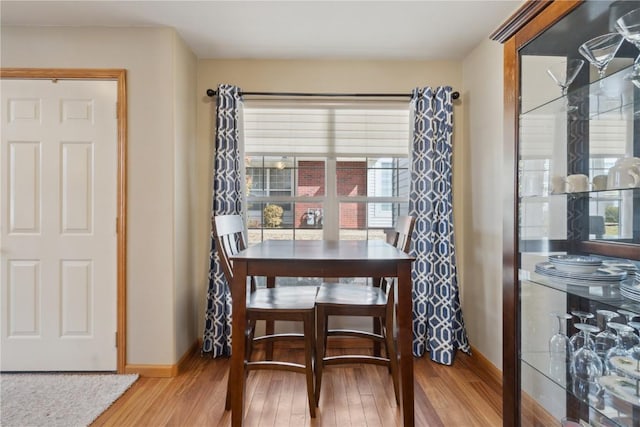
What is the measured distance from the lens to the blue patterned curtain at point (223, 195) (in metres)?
2.77

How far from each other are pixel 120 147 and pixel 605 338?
285cm

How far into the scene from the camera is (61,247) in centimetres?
249

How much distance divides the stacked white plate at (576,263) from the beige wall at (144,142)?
2.25m

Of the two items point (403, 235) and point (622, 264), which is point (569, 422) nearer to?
point (622, 264)

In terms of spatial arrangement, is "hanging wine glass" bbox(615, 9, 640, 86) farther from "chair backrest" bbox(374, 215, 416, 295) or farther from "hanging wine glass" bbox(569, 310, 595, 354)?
"chair backrest" bbox(374, 215, 416, 295)

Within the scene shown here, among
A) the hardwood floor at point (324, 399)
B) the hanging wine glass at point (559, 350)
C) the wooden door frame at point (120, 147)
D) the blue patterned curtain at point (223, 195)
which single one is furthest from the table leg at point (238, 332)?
the hanging wine glass at point (559, 350)

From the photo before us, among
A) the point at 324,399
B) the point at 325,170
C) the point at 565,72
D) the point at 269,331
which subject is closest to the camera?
the point at 565,72

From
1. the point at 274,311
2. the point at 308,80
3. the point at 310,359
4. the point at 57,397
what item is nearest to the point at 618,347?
the point at 310,359

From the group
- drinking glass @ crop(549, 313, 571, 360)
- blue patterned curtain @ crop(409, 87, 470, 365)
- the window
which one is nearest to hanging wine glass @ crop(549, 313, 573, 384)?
drinking glass @ crop(549, 313, 571, 360)

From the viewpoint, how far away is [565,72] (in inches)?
53.7

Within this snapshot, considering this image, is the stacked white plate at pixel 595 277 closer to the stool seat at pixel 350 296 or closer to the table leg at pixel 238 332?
the stool seat at pixel 350 296

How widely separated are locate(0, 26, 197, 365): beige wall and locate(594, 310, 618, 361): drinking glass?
2.37m

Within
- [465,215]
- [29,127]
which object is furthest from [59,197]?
[465,215]

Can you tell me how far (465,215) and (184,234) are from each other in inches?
88.3
